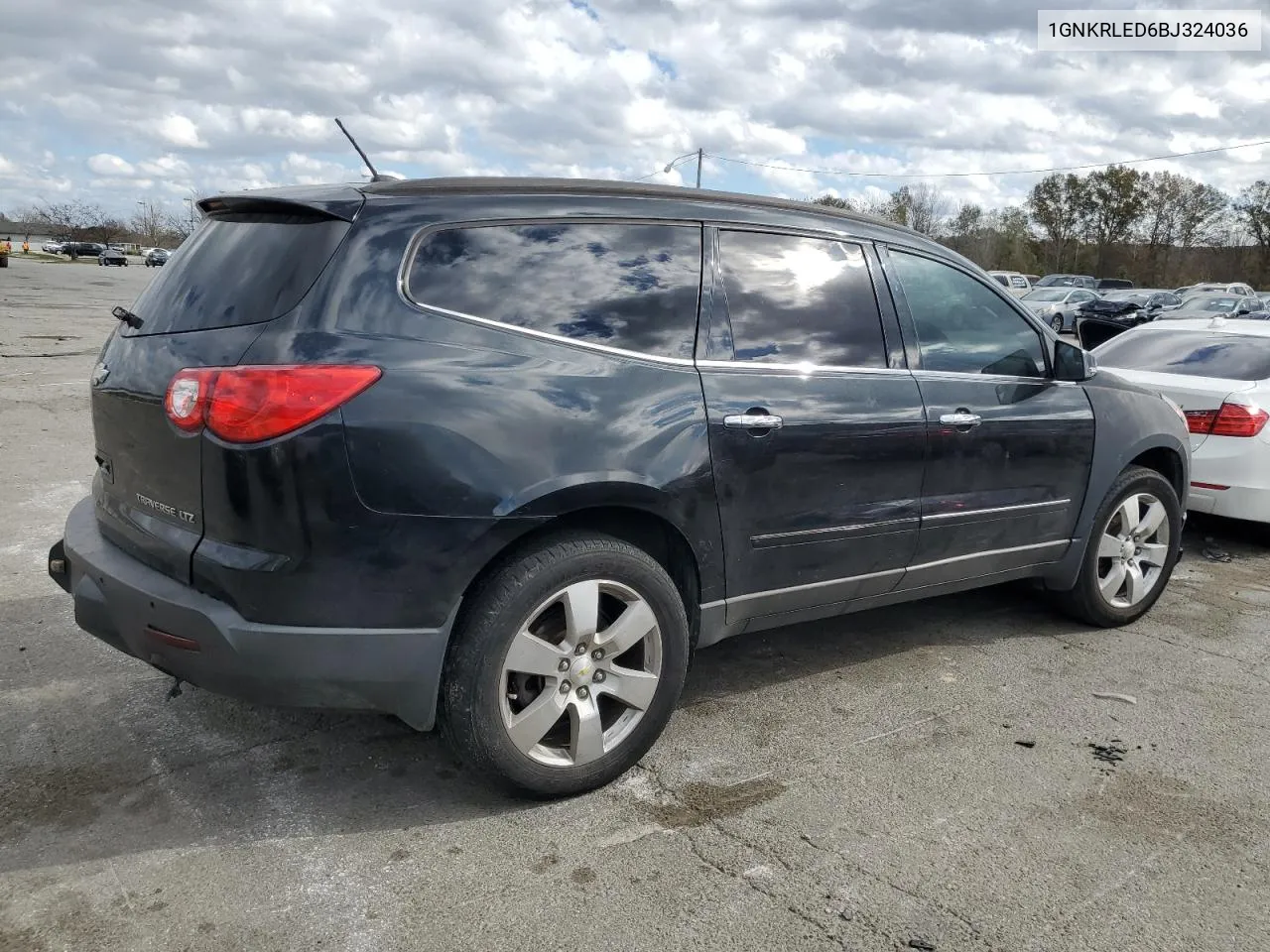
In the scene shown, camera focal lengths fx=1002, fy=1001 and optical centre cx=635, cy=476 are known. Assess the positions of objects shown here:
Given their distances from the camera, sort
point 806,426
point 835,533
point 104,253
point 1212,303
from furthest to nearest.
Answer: point 104,253, point 1212,303, point 835,533, point 806,426

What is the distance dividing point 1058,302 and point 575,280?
108ft

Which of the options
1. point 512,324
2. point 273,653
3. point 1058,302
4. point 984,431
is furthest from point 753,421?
point 1058,302

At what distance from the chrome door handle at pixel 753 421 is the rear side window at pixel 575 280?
25 cm

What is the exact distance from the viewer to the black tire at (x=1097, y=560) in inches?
181

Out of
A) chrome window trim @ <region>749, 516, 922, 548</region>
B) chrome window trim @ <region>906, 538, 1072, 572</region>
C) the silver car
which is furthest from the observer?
the silver car

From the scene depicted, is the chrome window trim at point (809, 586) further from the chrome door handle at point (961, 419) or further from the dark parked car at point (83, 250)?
the dark parked car at point (83, 250)

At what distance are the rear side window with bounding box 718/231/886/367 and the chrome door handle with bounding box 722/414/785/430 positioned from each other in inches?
8.6

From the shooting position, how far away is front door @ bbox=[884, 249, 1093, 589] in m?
3.88

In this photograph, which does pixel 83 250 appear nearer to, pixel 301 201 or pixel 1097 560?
pixel 301 201

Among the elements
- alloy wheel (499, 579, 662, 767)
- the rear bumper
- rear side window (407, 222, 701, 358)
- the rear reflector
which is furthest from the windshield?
the rear reflector

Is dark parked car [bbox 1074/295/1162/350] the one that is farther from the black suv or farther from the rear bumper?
the rear bumper

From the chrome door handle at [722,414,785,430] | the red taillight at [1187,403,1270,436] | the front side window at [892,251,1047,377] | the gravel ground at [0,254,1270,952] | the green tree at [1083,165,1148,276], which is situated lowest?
the gravel ground at [0,254,1270,952]

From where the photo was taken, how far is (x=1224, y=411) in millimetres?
6016

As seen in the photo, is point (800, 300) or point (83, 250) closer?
point (800, 300)
